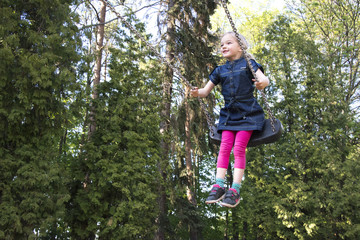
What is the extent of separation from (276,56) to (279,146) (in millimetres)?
4039

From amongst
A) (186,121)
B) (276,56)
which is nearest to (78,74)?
(186,121)

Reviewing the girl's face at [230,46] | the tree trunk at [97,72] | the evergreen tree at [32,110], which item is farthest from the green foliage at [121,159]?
the girl's face at [230,46]

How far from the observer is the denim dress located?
3.84 metres

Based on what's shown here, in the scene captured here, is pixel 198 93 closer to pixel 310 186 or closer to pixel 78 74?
pixel 78 74

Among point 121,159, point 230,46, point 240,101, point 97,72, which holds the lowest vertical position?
point 240,101

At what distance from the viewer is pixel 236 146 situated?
3.80m

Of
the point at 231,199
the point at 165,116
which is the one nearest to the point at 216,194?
the point at 231,199

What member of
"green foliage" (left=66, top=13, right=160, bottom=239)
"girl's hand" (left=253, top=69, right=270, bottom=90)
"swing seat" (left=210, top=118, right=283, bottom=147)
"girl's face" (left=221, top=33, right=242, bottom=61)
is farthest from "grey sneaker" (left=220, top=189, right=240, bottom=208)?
"green foliage" (left=66, top=13, right=160, bottom=239)

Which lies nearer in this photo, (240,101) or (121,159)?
(240,101)

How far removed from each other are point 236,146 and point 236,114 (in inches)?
13.2

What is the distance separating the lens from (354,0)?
731 inches

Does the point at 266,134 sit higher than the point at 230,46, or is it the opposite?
the point at 230,46

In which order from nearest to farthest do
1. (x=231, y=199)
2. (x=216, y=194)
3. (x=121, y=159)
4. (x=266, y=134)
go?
(x=231, y=199) < (x=216, y=194) < (x=266, y=134) < (x=121, y=159)

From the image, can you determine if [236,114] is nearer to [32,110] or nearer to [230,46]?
[230,46]
